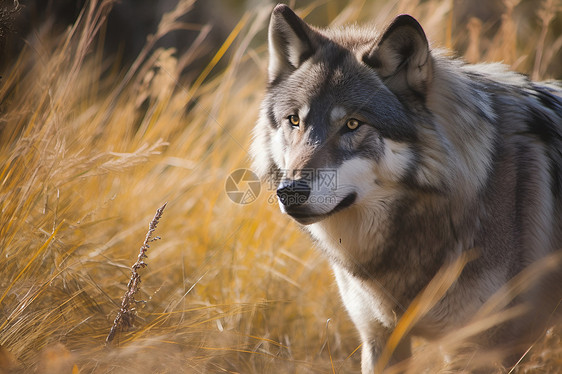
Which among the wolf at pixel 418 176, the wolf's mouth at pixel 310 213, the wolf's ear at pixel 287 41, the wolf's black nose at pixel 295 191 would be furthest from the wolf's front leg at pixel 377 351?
the wolf's ear at pixel 287 41

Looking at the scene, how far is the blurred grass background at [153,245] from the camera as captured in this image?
7.20 feet

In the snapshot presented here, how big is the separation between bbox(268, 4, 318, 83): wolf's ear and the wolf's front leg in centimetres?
156

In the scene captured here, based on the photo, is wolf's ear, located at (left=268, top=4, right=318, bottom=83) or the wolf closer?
the wolf

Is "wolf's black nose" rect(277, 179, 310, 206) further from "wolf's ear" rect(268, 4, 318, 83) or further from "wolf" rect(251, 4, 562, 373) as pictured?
"wolf's ear" rect(268, 4, 318, 83)

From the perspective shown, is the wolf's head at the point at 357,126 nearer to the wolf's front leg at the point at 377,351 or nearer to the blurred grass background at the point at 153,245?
the blurred grass background at the point at 153,245

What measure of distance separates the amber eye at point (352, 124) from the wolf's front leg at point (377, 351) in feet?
3.58

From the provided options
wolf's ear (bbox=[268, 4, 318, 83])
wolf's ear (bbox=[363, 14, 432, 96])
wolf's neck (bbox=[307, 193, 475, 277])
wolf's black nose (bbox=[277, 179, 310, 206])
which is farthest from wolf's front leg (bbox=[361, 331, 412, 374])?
wolf's ear (bbox=[268, 4, 318, 83])

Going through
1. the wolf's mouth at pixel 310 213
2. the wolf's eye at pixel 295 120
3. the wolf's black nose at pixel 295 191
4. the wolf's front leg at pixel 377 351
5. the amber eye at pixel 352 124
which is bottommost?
the wolf's front leg at pixel 377 351

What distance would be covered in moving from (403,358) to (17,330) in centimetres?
192

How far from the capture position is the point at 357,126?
2.39m

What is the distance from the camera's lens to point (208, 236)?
12.2 feet

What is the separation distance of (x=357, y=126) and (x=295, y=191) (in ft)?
1.64

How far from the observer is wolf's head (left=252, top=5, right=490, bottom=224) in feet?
7.36

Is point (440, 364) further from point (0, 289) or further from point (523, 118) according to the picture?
point (0, 289)
